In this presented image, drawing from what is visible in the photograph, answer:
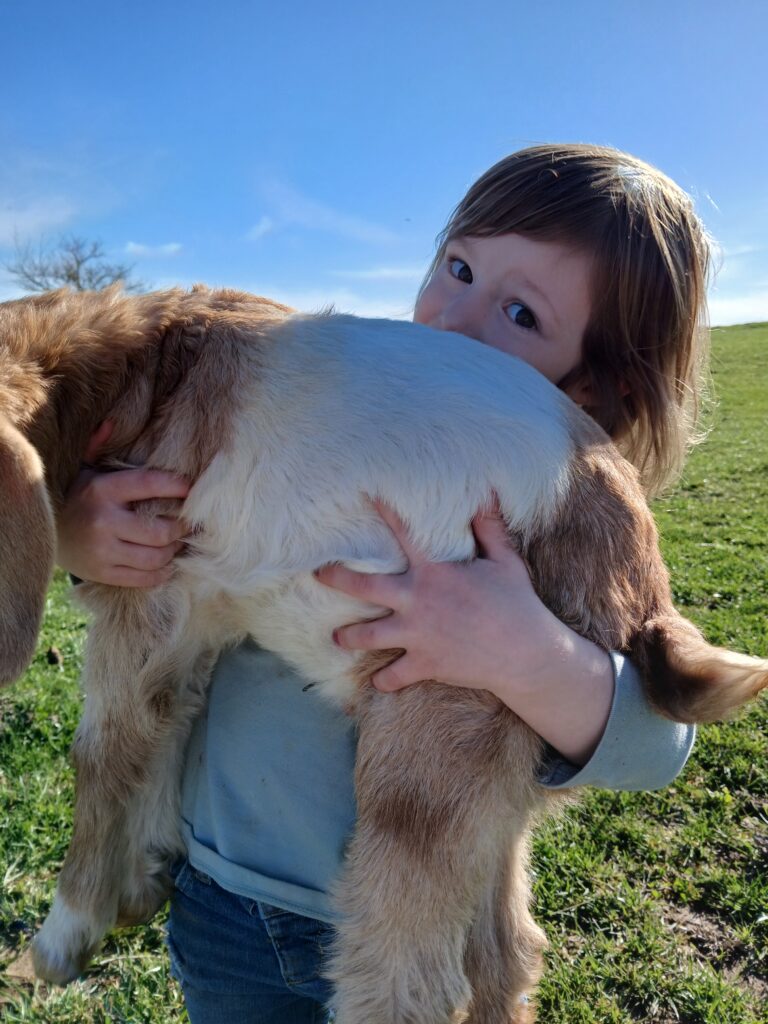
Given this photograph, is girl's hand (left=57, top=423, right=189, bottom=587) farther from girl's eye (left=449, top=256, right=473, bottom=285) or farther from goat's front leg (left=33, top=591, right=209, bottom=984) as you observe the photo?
girl's eye (left=449, top=256, right=473, bottom=285)

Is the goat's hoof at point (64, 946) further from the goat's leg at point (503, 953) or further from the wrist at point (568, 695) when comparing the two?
the wrist at point (568, 695)

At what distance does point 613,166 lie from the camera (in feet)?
7.92

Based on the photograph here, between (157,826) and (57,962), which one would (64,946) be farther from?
(157,826)

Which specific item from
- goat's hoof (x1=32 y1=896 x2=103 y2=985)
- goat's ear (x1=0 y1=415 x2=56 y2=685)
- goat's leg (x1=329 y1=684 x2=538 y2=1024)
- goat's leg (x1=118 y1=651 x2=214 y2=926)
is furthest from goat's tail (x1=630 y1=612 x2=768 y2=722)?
goat's hoof (x1=32 y1=896 x2=103 y2=985)

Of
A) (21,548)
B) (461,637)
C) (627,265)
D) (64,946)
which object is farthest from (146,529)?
(627,265)

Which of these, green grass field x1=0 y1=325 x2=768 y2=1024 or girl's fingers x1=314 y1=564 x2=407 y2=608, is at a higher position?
girl's fingers x1=314 y1=564 x2=407 y2=608

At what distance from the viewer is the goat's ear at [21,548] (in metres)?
1.57

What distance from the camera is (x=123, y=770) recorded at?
6.55ft

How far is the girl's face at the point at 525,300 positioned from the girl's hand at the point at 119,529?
0.93m

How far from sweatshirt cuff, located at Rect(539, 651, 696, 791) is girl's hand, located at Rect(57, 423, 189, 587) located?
1.03 metres

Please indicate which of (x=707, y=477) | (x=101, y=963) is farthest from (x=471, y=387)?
(x=707, y=477)

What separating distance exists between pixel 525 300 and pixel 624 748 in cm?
125

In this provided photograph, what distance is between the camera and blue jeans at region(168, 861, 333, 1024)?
1.77 meters

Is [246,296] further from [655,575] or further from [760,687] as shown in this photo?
[760,687]
